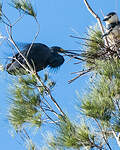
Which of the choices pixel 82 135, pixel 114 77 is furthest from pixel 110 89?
pixel 82 135

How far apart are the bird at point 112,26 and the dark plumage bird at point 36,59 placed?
311 mm

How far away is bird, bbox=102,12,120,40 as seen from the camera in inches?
90.3

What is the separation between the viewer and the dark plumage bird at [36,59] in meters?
1.91

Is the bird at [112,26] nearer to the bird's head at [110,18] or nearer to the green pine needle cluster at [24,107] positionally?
the bird's head at [110,18]

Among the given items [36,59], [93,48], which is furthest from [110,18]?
[36,59]

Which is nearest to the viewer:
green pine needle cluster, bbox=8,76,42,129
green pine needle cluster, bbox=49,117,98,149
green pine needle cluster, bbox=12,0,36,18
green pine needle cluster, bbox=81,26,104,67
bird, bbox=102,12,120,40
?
green pine needle cluster, bbox=49,117,98,149

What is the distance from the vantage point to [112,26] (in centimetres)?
247

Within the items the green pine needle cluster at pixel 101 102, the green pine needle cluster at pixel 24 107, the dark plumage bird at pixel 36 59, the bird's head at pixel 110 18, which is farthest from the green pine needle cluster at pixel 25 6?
the bird's head at pixel 110 18

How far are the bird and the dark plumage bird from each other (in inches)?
12.2

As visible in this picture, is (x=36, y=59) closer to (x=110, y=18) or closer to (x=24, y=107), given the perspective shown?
(x=24, y=107)

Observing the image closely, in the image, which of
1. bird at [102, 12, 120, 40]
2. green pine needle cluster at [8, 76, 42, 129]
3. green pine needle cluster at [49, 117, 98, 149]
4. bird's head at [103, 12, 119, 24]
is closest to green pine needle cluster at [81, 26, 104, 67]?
bird at [102, 12, 120, 40]

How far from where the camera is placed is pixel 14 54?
1.87 meters

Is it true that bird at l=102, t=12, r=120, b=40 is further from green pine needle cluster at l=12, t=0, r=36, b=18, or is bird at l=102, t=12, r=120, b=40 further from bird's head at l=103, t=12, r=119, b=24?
green pine needle cluster at l=12, t=0, r=36, b=18

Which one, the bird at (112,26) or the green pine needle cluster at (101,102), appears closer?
the green pine needle cluster at (101,102)
